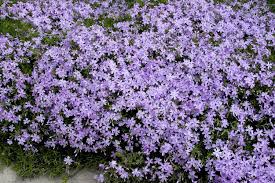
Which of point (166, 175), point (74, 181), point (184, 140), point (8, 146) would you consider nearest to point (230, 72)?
point (184, 140)

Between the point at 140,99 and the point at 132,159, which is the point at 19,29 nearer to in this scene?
the point at 140,99

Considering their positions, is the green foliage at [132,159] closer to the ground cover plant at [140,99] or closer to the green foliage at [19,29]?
the ground cover plant at [140,99]

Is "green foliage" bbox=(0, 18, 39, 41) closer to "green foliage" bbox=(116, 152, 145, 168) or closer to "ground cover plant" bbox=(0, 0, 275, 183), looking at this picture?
"ground cover plant" bbox=(0, 0, 275, 183)

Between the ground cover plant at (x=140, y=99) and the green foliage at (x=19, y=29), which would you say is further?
the green foliage at (x=19, y=29)

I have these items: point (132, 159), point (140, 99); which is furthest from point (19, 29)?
point (132, 159)

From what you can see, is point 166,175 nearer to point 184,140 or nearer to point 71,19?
point 184,140

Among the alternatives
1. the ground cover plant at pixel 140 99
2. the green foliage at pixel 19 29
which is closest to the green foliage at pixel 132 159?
the ground cover plant at pixel 140 99
